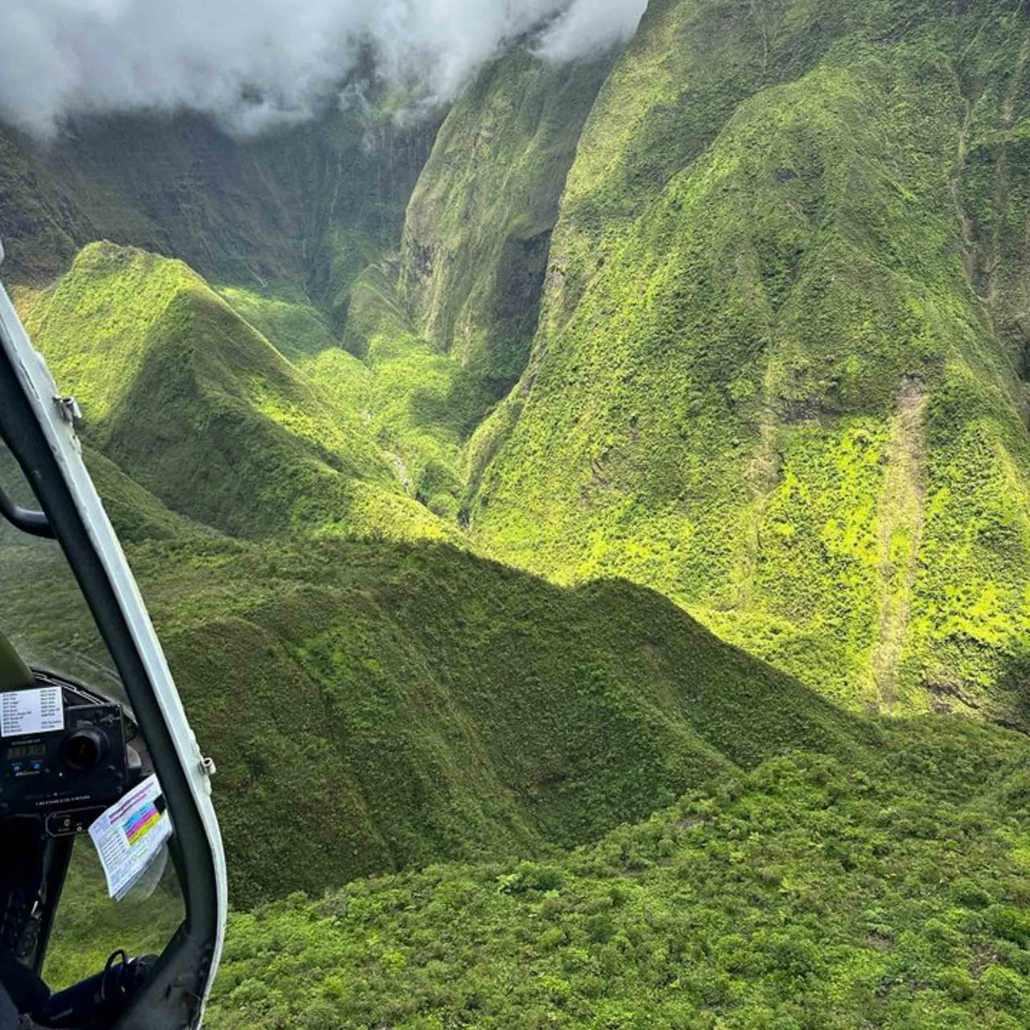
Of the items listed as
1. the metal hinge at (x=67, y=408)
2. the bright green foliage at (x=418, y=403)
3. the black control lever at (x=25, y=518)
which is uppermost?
the bright green foliage at (x=418, y=403)

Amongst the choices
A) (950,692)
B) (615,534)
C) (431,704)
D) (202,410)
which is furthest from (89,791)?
(202,410)

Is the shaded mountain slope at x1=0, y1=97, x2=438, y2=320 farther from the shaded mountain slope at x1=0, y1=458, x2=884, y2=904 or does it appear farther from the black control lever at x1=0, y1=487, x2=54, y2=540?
the black control lever at x1=0, y1=487, x2=54, y2=540

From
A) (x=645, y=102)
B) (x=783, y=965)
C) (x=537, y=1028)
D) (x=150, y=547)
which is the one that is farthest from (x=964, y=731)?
(x=645, y=102)

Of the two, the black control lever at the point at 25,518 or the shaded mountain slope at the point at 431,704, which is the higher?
the black control lever at the point at 25,518

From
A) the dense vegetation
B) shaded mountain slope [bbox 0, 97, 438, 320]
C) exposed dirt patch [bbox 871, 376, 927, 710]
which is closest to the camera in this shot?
the dense vegetation

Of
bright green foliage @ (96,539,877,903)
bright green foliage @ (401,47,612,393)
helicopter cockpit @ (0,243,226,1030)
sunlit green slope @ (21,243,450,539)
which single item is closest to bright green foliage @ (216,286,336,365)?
bright green foliage @ (401,47,612,393)

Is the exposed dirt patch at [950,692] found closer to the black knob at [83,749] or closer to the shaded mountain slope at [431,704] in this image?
the shaded mountain slope at [431,704]

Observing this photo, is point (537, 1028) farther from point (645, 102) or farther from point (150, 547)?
point (645, 102)

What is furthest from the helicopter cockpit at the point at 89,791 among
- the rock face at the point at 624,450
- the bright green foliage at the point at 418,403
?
the bright green foliage at the point at 418,403
